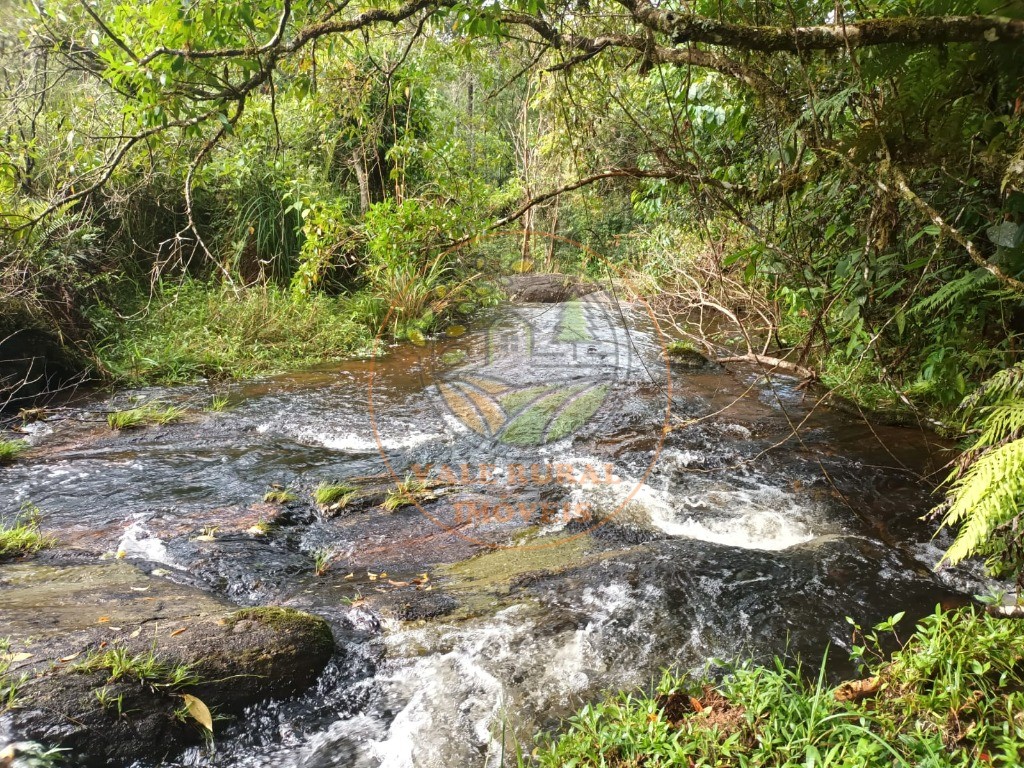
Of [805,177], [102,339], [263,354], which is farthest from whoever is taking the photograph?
[263,354]

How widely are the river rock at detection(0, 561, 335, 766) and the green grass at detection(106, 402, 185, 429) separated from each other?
234 centimetres

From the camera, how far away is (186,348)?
6.54 metres

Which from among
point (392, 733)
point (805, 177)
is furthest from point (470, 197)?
point (392, 733)

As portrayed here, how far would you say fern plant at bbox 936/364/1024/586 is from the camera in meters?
1.97

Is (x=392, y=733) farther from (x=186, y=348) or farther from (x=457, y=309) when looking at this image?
(x=457, y=309)

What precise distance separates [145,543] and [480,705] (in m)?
2.16

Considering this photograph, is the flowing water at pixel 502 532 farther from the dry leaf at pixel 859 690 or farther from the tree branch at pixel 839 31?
the tree branch at pixel 839 31

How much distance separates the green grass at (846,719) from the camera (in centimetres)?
178

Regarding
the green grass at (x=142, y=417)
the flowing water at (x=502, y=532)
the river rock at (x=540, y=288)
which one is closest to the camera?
the flowing water at (x=502, y=532)

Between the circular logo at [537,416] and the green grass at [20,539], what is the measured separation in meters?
1.90

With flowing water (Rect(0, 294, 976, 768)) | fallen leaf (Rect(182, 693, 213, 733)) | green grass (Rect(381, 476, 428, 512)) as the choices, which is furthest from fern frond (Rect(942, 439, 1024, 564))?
green grass (Rect(381, 476, 428, 512))

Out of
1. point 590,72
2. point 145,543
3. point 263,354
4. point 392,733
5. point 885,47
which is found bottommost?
point 392,733

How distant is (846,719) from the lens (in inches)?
76.5

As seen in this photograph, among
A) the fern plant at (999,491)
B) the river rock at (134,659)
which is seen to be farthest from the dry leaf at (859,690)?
the river rock at (134,659)
